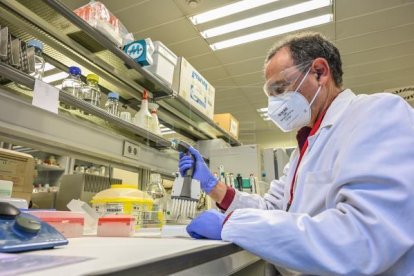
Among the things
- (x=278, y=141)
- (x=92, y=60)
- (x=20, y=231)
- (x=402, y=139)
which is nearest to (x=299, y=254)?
(x=402, y=139)

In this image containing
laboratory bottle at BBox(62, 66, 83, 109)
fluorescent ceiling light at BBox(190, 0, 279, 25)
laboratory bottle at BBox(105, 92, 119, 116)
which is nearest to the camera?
laboratory bottle at BBox(62, 66, 83, 109)

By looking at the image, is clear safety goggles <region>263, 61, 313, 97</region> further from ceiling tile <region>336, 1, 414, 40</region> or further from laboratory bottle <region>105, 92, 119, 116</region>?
ceiling tile <region>336, 1, 414, 40</region>

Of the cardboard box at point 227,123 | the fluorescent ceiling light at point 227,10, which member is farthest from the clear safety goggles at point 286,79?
the fluorescent ceiling light at point 227,10

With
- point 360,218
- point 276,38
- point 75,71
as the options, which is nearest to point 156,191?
point 75,71

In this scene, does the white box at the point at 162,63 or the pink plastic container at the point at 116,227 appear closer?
the pink plastic container at the point at 116,227

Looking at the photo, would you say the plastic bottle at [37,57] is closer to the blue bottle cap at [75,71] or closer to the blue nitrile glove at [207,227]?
the blue bottle cap at [75,71]

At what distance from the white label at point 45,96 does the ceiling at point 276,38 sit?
2.14 meters

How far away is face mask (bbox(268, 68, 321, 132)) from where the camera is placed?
1.18m

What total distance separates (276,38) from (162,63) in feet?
6.71

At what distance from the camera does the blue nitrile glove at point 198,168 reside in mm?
1231

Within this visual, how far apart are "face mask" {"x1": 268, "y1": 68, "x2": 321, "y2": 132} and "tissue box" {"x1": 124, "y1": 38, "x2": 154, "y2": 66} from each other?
0.68 m

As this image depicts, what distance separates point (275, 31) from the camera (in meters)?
3.19

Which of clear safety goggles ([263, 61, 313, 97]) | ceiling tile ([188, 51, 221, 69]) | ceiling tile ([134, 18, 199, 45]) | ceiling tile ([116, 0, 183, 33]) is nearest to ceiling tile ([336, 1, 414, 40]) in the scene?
ceiling tile ([188, 51, 221, 69])

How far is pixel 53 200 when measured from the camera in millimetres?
1551
